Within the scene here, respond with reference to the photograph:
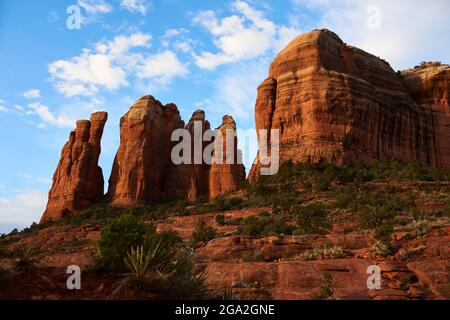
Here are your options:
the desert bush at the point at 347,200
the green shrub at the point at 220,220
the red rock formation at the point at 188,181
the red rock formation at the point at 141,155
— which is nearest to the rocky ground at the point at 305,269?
the desert bush at the point at 347,200

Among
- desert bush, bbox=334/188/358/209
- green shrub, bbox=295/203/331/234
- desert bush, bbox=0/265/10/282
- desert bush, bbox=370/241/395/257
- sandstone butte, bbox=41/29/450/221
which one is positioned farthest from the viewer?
sandstone butte, bbox=41/29/450/221

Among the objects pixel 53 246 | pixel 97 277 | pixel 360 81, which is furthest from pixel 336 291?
pixel 360 81

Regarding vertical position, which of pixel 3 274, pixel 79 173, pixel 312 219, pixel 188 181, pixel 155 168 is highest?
pixel 155 168

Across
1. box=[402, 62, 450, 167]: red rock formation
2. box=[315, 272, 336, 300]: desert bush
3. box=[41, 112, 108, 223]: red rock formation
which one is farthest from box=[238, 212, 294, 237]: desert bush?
box=[402, 62, 450, 167]: red rock formation

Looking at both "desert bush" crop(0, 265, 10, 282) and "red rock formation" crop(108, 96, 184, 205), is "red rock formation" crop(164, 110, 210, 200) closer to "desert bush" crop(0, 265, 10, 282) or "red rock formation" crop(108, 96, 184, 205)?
"red rock formation" crop(108, 96, 184, 205)

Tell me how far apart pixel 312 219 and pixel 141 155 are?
1094 inches

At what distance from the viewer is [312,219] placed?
94.0 feet

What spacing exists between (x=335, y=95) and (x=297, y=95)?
3609 mm

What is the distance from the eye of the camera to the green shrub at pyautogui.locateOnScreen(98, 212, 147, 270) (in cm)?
1147

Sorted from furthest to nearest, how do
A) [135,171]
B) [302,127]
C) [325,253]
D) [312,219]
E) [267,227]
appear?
[135,171], [302,127], [312,219], [267,227], [325,253]

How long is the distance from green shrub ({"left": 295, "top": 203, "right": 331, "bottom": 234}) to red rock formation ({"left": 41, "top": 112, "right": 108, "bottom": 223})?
2756cm

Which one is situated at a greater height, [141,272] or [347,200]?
[347,200]

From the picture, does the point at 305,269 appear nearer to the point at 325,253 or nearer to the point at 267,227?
the point at 325,253

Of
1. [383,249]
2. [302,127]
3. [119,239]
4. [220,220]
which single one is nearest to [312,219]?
[220,220]
